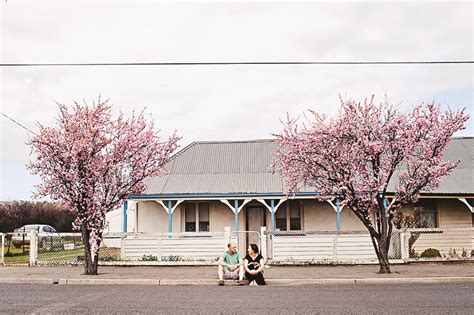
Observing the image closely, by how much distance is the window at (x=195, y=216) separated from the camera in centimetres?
2778

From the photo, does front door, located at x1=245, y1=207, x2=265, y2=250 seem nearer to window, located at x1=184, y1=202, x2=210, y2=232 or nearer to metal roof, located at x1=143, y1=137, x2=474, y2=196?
metal roof, located at x1=143, y1=137, x2=474, y2=196

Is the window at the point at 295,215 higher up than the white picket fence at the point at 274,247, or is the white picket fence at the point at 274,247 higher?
the window at the point at 295,215

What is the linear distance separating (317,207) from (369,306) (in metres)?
16.1

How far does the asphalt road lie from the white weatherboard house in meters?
9.35

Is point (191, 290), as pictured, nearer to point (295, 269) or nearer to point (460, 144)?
point (295, 269)

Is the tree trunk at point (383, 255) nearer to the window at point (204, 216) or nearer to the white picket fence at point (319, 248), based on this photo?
the white picket fence at point (319, 248)

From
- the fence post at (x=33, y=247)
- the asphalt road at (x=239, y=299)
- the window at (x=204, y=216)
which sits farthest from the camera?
the window at (x=204, y=216)

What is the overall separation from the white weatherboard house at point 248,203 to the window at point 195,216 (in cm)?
4

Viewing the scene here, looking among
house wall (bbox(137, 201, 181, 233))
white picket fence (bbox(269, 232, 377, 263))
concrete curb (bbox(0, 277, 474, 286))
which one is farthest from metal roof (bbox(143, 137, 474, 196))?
concrete curb (bbox(0, 277, 474, 286))

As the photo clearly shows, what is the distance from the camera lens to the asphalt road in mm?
11000

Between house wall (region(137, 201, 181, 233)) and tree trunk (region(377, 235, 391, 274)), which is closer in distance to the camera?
tree trunk (region(377, 235, 391, 274))

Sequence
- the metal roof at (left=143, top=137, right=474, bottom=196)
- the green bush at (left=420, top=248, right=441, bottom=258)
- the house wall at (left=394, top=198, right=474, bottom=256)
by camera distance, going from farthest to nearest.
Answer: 1. the metal roof at (left=143, top=137, right=474, bottom=196)
2. the house wall at (left=394, top=198, right=474, bottom=256)
3. the green bush at (left=420, top=248, right=441, bottom=258)

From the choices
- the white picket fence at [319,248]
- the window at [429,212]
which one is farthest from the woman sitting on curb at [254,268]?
the window at [429,212]

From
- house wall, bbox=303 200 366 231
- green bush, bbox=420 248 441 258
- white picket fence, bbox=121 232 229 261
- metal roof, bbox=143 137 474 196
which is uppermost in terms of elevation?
metal roof, bbox=143 137 474 196
